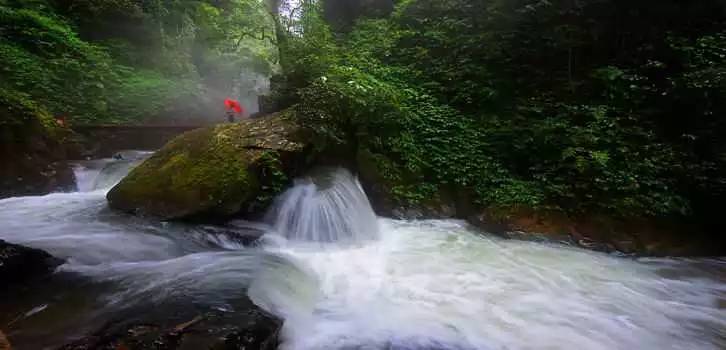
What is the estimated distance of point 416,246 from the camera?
5.78 m

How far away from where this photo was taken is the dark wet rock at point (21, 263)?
11.0 ft

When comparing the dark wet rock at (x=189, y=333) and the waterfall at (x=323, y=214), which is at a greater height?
the waterfall at (x=323, y=214)

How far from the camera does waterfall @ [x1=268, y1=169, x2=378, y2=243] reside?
18.8 ft

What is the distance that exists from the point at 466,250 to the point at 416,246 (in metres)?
0.72

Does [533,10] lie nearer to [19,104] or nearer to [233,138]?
[233,138]

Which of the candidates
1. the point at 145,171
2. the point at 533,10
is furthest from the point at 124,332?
the point at 533,10

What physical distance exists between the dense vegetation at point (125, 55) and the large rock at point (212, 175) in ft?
11.0

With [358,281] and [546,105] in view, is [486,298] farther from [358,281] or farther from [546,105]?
[546,105]

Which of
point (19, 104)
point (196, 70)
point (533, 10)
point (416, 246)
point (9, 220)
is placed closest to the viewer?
point (9, 220)

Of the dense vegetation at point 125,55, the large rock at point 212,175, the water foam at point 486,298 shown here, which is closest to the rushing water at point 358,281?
the water foam at point 486,298

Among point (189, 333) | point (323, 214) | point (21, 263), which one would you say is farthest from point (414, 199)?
point (21, 263)

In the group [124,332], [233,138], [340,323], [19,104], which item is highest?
[19,104]

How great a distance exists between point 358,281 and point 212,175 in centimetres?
265

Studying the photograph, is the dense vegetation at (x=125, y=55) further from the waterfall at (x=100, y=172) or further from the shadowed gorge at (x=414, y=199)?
the waterfall at (x=100, y=172)
